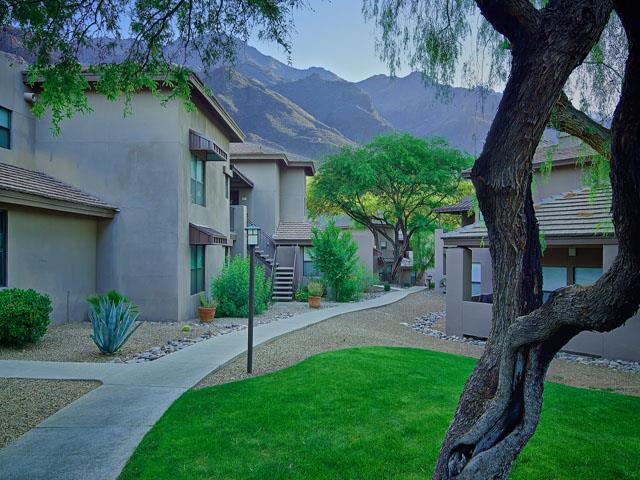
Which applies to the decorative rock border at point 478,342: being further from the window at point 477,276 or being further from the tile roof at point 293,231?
the tile roof at point 293,231

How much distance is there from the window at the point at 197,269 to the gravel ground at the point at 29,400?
29.1 ft

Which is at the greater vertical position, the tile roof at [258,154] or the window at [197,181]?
the tile roof at [258,154]

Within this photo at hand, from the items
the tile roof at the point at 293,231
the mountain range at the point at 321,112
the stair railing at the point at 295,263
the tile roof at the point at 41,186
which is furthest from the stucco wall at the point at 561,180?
A: the mountain range at the point at 321,112

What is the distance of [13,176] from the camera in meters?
13.1

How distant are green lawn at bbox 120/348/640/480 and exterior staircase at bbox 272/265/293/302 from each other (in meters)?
14.5

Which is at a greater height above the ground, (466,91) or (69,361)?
(466,91)

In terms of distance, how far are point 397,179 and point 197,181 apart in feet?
69.5

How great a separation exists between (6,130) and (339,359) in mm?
11081

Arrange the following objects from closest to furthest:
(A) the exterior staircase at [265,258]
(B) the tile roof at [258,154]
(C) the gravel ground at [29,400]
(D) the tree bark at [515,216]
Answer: (D) the tree bark at [515,216], (C) the gravel ground at [29,400], (A) the exterior staircase at [265,258], (B) the tile roof at [258,154]

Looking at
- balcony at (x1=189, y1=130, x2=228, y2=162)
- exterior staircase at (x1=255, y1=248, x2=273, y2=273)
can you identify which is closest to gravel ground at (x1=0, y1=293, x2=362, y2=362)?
balcony at (x1=189, y1=130, x2=228, y2=162)

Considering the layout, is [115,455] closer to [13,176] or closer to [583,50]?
[583,50]

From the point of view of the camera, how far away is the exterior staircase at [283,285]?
2351cm

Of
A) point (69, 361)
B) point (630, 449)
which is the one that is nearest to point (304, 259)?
point (69, 361)

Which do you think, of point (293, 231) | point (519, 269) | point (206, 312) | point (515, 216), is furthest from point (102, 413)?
point (293, 231)
